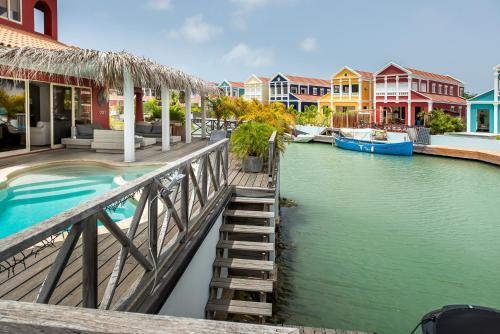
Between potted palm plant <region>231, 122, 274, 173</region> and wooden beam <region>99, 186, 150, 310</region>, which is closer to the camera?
wooden beam <region>99, 186, 150, 310</region>

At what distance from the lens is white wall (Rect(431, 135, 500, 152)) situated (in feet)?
76.2

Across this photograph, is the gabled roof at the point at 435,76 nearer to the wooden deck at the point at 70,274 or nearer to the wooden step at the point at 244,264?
the wooden step at the point at 244,264

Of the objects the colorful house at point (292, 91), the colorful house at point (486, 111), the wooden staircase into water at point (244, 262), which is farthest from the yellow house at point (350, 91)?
the wooden staircase into water at point (244, 262)

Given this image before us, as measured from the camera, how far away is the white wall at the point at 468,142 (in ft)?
76.2

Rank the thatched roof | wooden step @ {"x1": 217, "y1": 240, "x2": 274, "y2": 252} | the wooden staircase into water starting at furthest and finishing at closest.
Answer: the thatched roof, wooden step @ {"x1": 217, "y1": 240, "x2": 274, "y2": 252}, the wooden staircase into water

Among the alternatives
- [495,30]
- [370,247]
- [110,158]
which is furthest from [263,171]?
[495,30]

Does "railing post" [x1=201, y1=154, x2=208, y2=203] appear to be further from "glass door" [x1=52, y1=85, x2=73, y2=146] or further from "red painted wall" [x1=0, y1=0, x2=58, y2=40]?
"red painted wall" [x1=0, y1=0, x2=58, y2=40]

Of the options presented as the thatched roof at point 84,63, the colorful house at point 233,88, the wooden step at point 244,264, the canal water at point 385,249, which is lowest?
the canal water at point 385,249

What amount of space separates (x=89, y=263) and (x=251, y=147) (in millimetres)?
6878

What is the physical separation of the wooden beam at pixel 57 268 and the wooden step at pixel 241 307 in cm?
356

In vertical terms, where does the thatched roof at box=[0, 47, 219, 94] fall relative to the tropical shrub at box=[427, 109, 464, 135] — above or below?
above

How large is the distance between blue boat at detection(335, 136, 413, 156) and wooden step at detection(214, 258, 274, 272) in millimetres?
21554

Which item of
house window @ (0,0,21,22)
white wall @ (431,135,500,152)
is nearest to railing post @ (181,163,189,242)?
house window @ (0,0,21,22)

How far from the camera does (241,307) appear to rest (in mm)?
5543
